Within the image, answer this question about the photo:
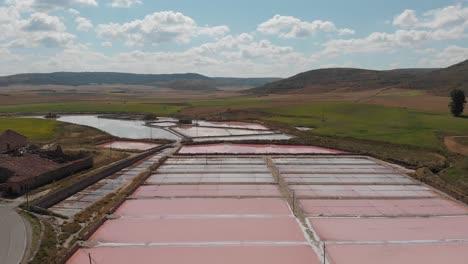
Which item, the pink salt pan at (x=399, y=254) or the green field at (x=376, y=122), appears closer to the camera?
the pink salt pan at (x=399, y=254)

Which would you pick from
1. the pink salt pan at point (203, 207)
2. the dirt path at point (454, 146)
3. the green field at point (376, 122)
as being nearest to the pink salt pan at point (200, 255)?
the pink salt pan at point (203, 207)

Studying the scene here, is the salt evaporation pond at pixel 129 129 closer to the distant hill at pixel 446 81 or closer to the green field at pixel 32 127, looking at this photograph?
the green field at pixel 32 127

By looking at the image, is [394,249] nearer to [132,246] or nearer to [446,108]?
[132,246]

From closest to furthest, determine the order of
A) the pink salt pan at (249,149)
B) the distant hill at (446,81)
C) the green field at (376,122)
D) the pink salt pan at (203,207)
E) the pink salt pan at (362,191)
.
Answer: the pink salt pan at (203,207), the pink salt pan at (362,191), the pink salt pan at (249,149), the green field at (376,122), the distant hill at (446,81)

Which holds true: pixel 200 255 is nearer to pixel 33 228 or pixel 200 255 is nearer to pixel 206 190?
pixel 33 228

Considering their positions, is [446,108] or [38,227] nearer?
[38,227]

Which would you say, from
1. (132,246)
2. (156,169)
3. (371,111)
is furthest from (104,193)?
(371,111)

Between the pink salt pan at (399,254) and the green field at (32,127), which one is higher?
the green field at (32,127)
